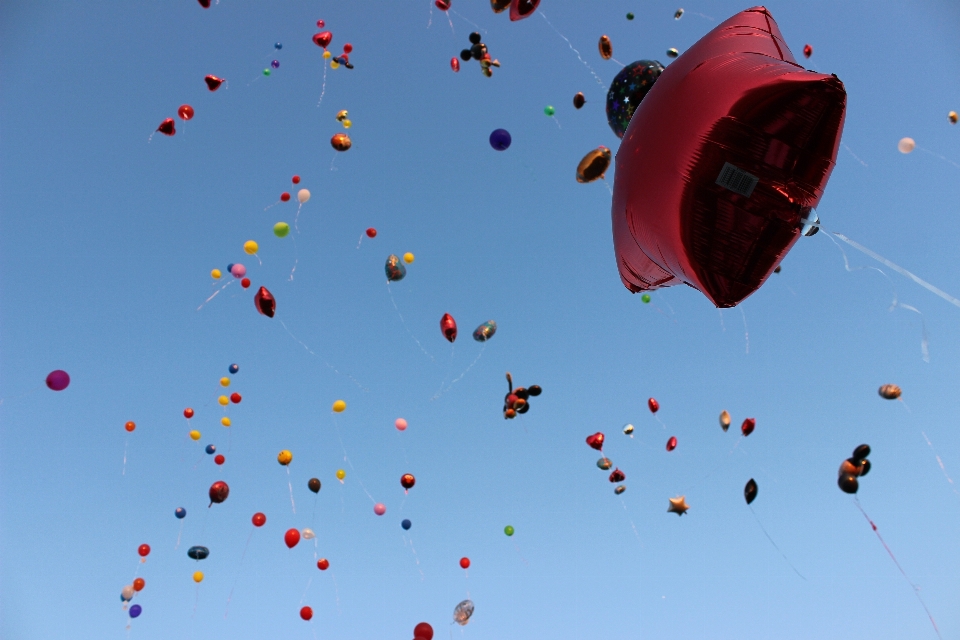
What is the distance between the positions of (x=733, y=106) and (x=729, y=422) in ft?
13.9

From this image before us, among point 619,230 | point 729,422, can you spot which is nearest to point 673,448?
point 729,422

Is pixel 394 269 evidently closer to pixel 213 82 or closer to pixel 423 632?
pixel 213 82

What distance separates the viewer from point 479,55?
278 inches

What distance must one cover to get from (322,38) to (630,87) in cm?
400

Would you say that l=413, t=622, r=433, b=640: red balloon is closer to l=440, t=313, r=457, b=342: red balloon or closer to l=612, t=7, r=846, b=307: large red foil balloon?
l=440, t=313, r=457, b=342: red balloon

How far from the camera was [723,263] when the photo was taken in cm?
400

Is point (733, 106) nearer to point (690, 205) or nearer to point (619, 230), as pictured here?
point (690, 205)

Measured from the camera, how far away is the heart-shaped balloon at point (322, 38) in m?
7.07

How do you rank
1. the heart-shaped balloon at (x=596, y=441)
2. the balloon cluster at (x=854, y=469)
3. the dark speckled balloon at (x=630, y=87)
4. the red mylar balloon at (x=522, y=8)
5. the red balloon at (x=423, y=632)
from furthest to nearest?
the heart-shaped balloon at (x=596, y=441) < the red balloon at (x=423, y=632) < the red mylar balloon at (x=522, y=8) < the dark speckled balloon at (x=630, y=87) < the balloon cluster at (x=854, y=469)

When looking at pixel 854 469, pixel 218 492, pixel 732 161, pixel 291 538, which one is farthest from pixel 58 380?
pixel 854 469

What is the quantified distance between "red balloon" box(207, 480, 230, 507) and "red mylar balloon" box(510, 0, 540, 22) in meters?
6.53

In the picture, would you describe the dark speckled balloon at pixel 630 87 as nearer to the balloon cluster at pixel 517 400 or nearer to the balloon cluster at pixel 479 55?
the balloon cluster at pixel 479 55

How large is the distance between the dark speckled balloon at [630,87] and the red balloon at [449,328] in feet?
9.96

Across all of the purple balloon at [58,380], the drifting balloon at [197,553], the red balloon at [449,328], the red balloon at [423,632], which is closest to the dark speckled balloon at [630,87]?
the red balloon at [449,328]
